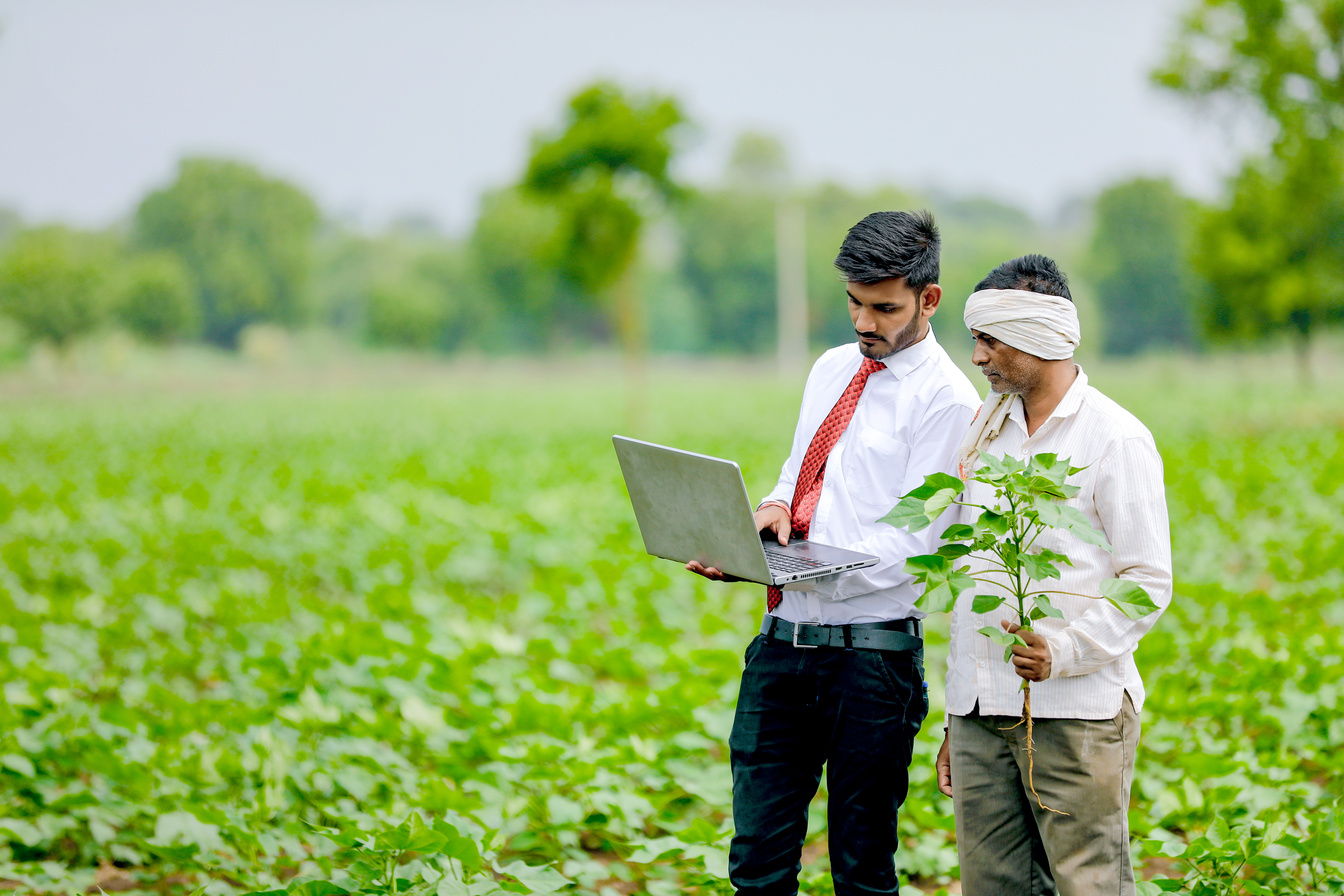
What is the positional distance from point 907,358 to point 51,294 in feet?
123

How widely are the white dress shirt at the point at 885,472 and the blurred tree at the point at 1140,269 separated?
197 feet

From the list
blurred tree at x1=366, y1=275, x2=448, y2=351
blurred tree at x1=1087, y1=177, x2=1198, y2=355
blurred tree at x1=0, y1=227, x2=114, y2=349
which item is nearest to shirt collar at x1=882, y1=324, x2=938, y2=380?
blurred tree at x1=0, y1=227, x2=114, y2=349

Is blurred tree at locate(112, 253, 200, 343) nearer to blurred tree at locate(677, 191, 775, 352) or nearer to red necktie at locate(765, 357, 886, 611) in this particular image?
blurred tree at locate(677, 191, 775, 352)

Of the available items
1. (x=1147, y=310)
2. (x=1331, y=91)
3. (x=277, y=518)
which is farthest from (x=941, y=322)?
(x=277, y=518)

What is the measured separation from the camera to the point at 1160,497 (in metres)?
2.12

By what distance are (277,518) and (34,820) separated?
6078 mm

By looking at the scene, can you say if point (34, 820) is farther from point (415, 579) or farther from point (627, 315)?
point (627, 315)

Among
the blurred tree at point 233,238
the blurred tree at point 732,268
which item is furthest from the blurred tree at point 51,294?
the blurred tree at point 732,268

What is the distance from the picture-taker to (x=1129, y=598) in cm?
199

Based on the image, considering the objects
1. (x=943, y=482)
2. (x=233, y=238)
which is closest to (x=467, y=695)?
(x=943, y=482)

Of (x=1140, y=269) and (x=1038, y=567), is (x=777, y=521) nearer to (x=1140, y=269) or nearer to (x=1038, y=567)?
(x=1038, y=567)

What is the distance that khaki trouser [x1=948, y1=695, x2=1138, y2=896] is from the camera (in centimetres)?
213

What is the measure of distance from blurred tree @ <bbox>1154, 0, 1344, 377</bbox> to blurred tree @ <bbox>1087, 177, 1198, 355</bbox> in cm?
4097

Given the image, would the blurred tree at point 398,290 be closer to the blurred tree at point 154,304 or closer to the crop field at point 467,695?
the blurred tree at point 154,304
